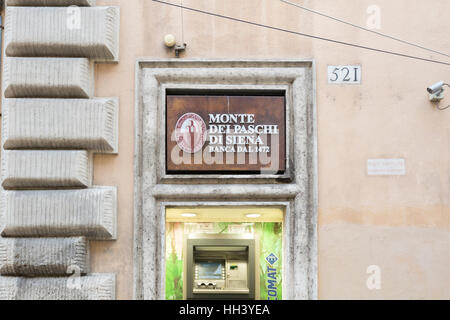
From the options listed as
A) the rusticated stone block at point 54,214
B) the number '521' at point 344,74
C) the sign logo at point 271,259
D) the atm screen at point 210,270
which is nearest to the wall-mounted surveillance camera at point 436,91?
the number '521' at point 344,74

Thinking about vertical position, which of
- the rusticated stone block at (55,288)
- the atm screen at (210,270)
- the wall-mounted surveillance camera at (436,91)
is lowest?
the atm screen at (210,270)

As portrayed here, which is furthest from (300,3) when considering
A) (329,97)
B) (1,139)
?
(1,139)

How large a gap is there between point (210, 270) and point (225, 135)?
2467 millimetres

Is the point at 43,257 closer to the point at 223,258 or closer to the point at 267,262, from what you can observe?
the point at 223,258

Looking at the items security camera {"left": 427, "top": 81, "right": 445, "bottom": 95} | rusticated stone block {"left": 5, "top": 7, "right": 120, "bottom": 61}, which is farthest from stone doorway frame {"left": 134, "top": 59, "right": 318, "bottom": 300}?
security camera {"left": 427, "top": 81, "right": 445, "bottom": 95}

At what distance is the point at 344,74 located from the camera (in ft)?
21.7

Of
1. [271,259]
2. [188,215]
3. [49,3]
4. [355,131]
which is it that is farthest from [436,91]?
[49,3]

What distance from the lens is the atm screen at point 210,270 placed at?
8.03 meters

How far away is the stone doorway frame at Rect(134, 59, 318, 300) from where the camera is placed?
250 inches

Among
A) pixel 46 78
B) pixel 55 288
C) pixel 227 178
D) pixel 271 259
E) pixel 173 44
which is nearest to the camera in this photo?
pixel 55 288

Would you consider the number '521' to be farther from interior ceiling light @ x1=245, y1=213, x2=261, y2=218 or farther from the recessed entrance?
the recessed entrance

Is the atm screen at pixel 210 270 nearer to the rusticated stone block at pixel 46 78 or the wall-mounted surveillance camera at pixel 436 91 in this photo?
the rusticated stone block at pixel 46 78

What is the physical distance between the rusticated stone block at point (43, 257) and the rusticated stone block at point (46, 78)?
1.72 metres

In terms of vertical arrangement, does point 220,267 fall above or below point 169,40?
below
